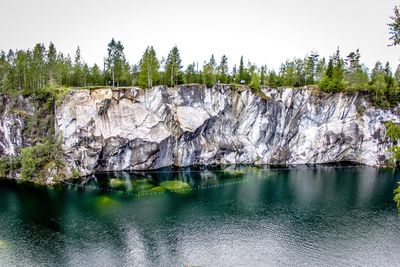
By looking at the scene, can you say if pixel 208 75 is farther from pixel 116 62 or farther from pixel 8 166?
pixel 8 166

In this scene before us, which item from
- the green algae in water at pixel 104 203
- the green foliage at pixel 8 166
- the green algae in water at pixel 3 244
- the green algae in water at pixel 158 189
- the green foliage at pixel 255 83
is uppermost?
the green foliage at pixel 255 83

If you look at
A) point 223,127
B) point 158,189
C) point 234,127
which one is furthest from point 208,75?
point 158,189

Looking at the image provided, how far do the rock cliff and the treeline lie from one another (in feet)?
12.4

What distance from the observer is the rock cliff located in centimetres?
7762

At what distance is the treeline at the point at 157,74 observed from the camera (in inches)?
3253

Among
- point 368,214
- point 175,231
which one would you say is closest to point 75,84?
point 175,231

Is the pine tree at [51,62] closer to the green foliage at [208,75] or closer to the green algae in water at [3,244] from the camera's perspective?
the green foliage at [208,75]

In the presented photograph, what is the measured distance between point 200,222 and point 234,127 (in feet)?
Result: 141

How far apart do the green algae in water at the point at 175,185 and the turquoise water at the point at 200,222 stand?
20cm

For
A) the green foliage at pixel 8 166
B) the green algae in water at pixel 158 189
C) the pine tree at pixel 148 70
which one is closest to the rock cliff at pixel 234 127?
the pine tree at pixel 148 70

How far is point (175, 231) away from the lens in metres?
46.8

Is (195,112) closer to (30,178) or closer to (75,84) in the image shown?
(75,84)

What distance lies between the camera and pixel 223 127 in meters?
88.3

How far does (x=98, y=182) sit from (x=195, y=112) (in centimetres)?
2899
